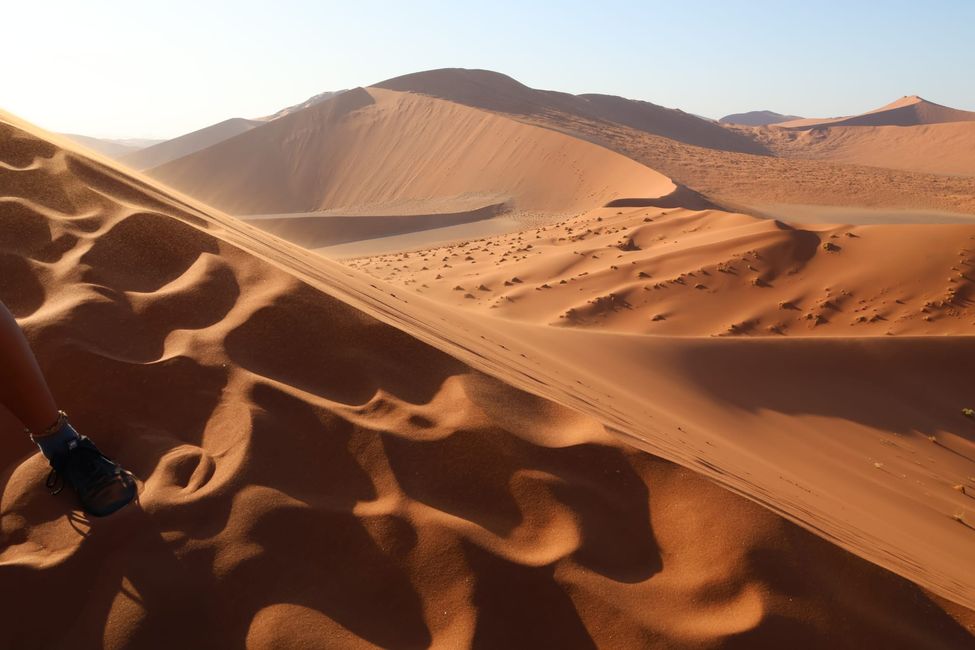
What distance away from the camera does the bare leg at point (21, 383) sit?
5.36 ft

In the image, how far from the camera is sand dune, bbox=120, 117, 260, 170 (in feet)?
195

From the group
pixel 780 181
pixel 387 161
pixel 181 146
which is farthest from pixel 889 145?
pixel 181 146

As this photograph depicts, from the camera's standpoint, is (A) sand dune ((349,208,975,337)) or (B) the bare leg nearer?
(B) the bare leg

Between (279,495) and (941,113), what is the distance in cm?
9527

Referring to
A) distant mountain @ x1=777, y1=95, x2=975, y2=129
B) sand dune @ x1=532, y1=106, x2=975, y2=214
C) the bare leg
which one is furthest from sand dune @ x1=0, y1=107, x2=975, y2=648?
distant mountain @ x1=777, y1=95, x2=975, y2=129

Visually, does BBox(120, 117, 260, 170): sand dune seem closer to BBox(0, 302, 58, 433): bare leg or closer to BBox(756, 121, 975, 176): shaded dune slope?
BBox(756, 121, 975, 176): shaded dune slope

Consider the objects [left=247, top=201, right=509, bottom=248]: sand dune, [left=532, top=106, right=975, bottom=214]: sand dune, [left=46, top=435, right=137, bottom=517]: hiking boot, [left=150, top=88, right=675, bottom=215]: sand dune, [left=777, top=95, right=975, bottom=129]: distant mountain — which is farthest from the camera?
[left=777, top=95, right=975, bottom=129]: distant mountain

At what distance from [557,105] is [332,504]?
47.2 m

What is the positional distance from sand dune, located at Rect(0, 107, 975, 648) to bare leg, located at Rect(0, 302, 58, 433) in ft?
0.56

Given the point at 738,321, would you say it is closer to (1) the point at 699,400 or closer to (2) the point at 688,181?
(1) the point at 699,400

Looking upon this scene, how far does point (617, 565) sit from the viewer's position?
1.75 meters

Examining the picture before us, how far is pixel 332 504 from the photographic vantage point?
1.77 meters

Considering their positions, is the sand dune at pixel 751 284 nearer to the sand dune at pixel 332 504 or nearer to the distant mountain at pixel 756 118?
the sand dune at pixel 332 504

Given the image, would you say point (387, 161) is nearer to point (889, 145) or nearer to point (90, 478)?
point (90, 478)
